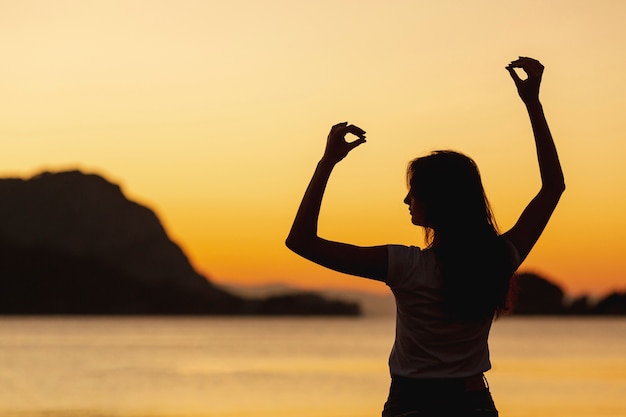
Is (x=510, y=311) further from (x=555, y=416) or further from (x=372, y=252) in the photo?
(x=555, y=416)

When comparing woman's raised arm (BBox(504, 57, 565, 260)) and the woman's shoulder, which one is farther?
woman's raised arm (BBox(504, 57, 565, 260))

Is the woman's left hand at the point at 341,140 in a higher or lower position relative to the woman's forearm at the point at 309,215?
Result: higher

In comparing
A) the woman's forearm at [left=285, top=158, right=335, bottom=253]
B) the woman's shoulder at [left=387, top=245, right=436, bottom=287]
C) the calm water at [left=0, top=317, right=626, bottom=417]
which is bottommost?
the calm water at [left=0, top=317, right=626, bottom=417]

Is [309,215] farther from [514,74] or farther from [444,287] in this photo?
[514,74]

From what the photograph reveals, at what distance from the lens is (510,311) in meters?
3.77

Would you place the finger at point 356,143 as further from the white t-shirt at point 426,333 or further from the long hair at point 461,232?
the white t-shirt at point 426,333

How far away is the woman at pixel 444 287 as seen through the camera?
11.8 ft

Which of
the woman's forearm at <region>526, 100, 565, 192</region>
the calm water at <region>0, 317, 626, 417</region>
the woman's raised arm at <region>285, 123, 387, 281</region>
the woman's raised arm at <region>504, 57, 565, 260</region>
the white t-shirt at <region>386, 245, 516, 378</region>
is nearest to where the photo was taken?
the woman's raised arm at <region>285, 123, 387, 281</region>

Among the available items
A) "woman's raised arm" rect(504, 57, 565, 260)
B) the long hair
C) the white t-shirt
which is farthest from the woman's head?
"woman's raised arm" rect(504, 57, 565, 260)

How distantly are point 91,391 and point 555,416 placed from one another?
17.6 metres

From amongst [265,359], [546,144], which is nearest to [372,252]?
[546,144]

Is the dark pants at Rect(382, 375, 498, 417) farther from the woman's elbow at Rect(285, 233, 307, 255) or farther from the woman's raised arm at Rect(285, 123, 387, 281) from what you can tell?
the woman's elbow at Rect(285, 233, 307, 255)

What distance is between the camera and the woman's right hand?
399 cm

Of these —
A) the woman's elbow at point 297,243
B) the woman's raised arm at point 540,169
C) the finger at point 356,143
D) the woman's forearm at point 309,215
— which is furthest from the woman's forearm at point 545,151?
the woman's elbow at point 297,243
